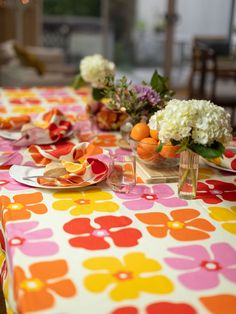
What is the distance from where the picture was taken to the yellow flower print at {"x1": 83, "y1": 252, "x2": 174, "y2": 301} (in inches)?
39.1

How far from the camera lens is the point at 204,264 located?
1.10 meters

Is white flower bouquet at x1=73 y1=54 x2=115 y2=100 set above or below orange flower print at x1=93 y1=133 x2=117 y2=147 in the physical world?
above

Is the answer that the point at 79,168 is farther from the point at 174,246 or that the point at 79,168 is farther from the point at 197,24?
the point at 197,24

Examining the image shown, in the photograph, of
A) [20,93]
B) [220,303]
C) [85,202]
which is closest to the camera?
[220,303]

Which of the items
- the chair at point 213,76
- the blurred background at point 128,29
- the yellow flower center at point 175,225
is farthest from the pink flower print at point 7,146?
the blurred background at point 128,29

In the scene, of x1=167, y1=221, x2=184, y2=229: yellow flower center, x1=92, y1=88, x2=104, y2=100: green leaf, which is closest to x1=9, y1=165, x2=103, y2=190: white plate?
x1=167, y1=221, x2=184, y2=229: yellow flower center

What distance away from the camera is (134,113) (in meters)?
1.84

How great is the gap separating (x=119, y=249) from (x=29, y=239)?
22 cm

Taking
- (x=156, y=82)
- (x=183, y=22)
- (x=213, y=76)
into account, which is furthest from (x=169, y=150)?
(x=183, y=22)

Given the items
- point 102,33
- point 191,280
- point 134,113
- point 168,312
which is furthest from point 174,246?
point 102,33

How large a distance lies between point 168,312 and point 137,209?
1.52 feet

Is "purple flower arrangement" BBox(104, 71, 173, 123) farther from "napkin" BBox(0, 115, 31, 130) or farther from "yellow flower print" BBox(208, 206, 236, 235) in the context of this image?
"yellow flower print" BBox(208, 206, 236, 235)

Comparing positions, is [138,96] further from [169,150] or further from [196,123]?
[196,123]

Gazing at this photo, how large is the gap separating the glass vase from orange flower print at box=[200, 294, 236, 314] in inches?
19.4
